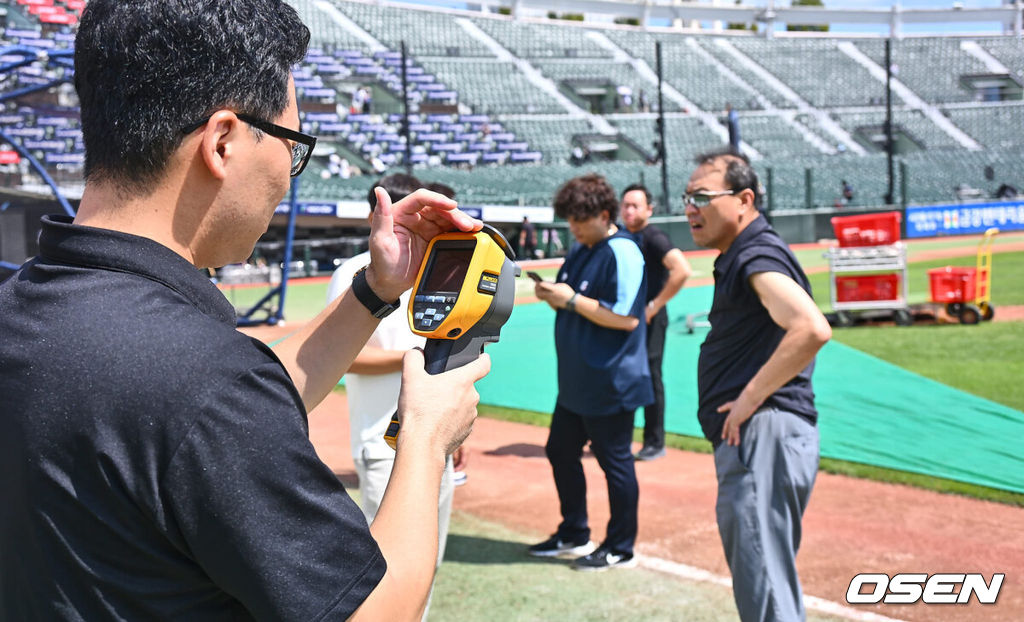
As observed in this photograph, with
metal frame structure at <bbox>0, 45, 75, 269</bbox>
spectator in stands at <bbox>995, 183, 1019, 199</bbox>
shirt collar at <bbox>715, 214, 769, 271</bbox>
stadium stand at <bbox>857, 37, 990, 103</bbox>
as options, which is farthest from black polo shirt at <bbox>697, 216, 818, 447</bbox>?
stadium stand at <bbox>857, 37, 990, 103</bbox>

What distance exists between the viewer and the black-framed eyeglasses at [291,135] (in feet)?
4.59

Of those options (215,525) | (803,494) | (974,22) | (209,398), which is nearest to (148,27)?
(209,398)

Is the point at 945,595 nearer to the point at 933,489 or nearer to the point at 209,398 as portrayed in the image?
the point at 933,489

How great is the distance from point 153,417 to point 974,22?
7617 cm

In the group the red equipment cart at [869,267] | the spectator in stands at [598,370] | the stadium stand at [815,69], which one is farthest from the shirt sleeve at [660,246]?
the stadium stand at [815,69]

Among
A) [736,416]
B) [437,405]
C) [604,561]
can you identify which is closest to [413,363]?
[437,405]

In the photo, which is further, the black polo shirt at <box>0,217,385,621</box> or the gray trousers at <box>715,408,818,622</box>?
the gray trousers at <box>715,408,818,622</box>

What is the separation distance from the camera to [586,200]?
5.55m

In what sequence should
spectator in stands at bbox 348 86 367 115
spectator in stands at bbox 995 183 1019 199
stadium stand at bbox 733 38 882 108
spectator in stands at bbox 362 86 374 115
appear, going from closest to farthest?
spectator in stands at bbox 995 183 1019 199 → spectator in stands at bbox 348 86 367 115 → spectator in stands at bbox 362 86 374 115 → stadium stand at bbox 733 38 882 108

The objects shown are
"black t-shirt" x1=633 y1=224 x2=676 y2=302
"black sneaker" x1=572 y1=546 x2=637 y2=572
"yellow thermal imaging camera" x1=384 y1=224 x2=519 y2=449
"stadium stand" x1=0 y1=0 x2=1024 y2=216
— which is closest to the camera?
"yellow thermal imaging camera" x1=384 y1=224 x2=519 y2=449

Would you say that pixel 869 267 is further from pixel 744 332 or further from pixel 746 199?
pixel 744 332

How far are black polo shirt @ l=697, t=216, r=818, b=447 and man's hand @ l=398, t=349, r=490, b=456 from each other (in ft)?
7.16

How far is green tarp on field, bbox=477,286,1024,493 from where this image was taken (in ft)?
22.4

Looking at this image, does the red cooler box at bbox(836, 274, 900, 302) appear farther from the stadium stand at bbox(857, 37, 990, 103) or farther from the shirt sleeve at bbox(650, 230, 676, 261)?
the stadium stand at bbox(857, 37, 990, 103)
